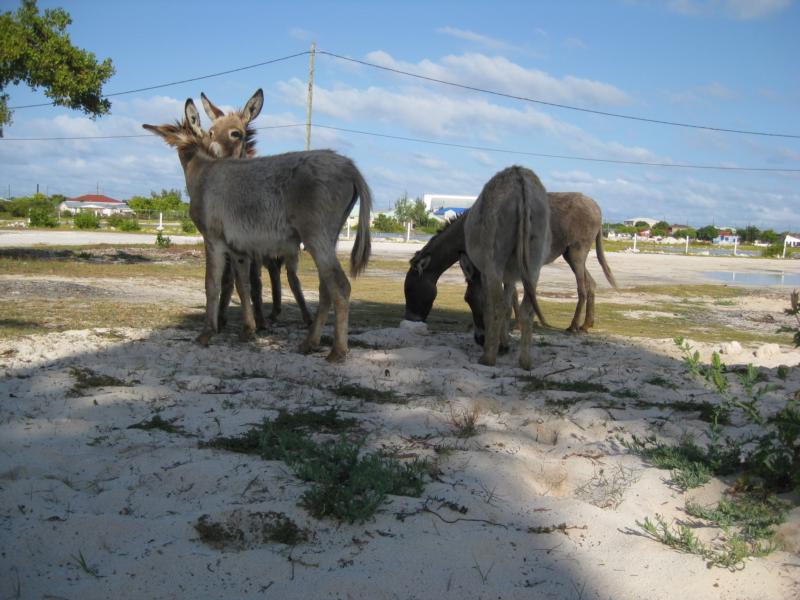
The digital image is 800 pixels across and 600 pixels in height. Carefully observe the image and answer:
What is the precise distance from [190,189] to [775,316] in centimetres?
1192

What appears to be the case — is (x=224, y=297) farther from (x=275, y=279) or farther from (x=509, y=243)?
(x=509, y=243)

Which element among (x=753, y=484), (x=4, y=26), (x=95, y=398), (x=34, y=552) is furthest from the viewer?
(x=4, y=26)

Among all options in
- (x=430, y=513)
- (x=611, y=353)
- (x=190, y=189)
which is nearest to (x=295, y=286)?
(x=190, y=189)

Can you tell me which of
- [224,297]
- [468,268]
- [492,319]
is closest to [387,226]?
[468,268]

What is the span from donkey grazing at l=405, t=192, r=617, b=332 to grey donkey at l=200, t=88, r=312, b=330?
1.62 meters

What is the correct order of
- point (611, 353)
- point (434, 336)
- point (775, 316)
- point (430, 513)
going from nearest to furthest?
point (430, 513) → point (611, 353) → point (434, 336) → point (775, 316)

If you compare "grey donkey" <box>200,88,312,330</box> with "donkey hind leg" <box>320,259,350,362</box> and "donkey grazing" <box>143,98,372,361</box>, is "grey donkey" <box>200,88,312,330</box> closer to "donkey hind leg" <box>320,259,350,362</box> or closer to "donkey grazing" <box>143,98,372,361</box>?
"donkey grazing" <box>143,98,372,361</box>

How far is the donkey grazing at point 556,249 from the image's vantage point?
9945mm

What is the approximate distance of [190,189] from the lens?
8500 mm

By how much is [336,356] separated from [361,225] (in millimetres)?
1546

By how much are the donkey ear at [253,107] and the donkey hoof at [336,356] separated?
465 centimetres

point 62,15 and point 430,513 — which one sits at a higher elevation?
point 62,15

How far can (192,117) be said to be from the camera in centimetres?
939

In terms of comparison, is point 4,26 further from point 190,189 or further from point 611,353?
point 611,353
